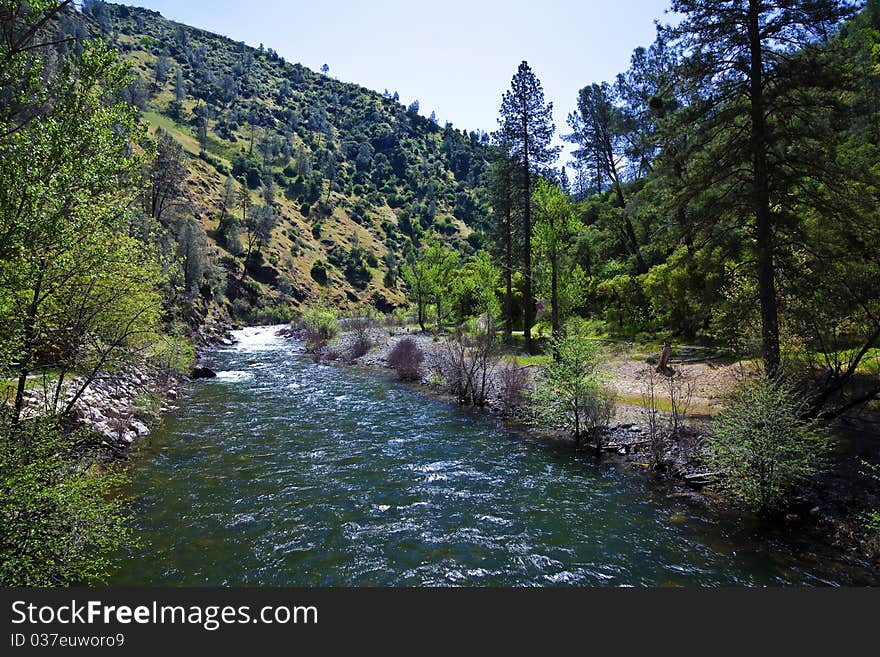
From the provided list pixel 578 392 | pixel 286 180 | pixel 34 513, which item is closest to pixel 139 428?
pixel 34 513

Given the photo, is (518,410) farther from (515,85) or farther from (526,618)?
(515,85)

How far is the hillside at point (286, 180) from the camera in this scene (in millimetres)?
93375

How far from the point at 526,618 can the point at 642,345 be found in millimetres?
24361

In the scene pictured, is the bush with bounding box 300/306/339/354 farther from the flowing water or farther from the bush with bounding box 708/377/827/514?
the bush with bounding box 708/377/827/514

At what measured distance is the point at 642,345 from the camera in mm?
26969

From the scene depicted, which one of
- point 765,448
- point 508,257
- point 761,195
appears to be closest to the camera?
point 765,448

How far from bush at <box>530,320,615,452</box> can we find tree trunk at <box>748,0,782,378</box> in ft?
16.3

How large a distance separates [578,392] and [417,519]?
7.33 meters

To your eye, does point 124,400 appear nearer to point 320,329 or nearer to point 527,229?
point 320,329

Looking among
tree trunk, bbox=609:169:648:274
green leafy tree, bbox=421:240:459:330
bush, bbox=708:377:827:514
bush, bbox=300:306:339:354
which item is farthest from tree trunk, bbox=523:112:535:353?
bush, bbox=708:377:827:514

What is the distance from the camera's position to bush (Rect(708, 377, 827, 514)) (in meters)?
9.14

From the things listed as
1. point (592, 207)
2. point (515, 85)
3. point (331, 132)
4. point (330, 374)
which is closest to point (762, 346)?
point (330, 374)

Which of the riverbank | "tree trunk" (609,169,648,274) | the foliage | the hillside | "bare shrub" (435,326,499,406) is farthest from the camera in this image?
the hillside

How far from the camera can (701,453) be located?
39.9ft
